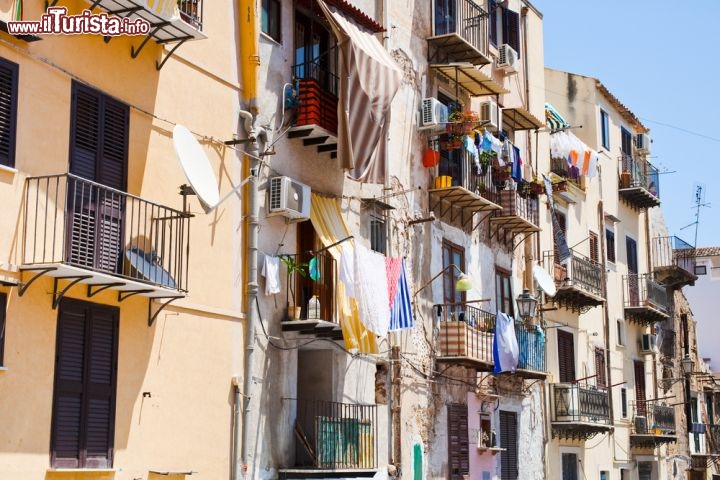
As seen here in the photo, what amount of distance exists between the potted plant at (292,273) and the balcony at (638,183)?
2114 cm

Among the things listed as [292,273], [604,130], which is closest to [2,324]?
[292,273]

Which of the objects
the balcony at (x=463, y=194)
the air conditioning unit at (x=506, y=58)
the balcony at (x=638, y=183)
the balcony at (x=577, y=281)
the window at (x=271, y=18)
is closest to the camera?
the window at (x=271, y=18)

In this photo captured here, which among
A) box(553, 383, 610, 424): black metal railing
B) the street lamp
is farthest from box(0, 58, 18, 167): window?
box(553, 383, 610, 424): black metal railing

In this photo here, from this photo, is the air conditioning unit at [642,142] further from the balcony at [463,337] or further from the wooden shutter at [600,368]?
the balcony at [463,337]

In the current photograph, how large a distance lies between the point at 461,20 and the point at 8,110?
14625 millimetres

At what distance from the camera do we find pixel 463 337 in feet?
80.1

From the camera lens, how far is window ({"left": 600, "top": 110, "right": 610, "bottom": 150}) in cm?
3756

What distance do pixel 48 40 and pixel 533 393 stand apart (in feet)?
59.3

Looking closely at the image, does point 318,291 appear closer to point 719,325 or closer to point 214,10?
point 214,10

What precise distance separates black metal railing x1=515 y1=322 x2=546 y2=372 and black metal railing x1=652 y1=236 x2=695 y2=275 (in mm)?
14296

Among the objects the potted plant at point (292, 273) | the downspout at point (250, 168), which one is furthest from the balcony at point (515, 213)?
the downspout at point (250, 168)

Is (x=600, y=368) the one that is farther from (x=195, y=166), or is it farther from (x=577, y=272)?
(x=195, y=166)

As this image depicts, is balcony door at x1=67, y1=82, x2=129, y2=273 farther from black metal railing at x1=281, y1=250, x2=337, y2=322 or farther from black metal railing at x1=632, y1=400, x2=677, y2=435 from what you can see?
black metal railing at x1=632, y1=400, x2=677, y2=435

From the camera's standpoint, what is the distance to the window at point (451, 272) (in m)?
25.4
